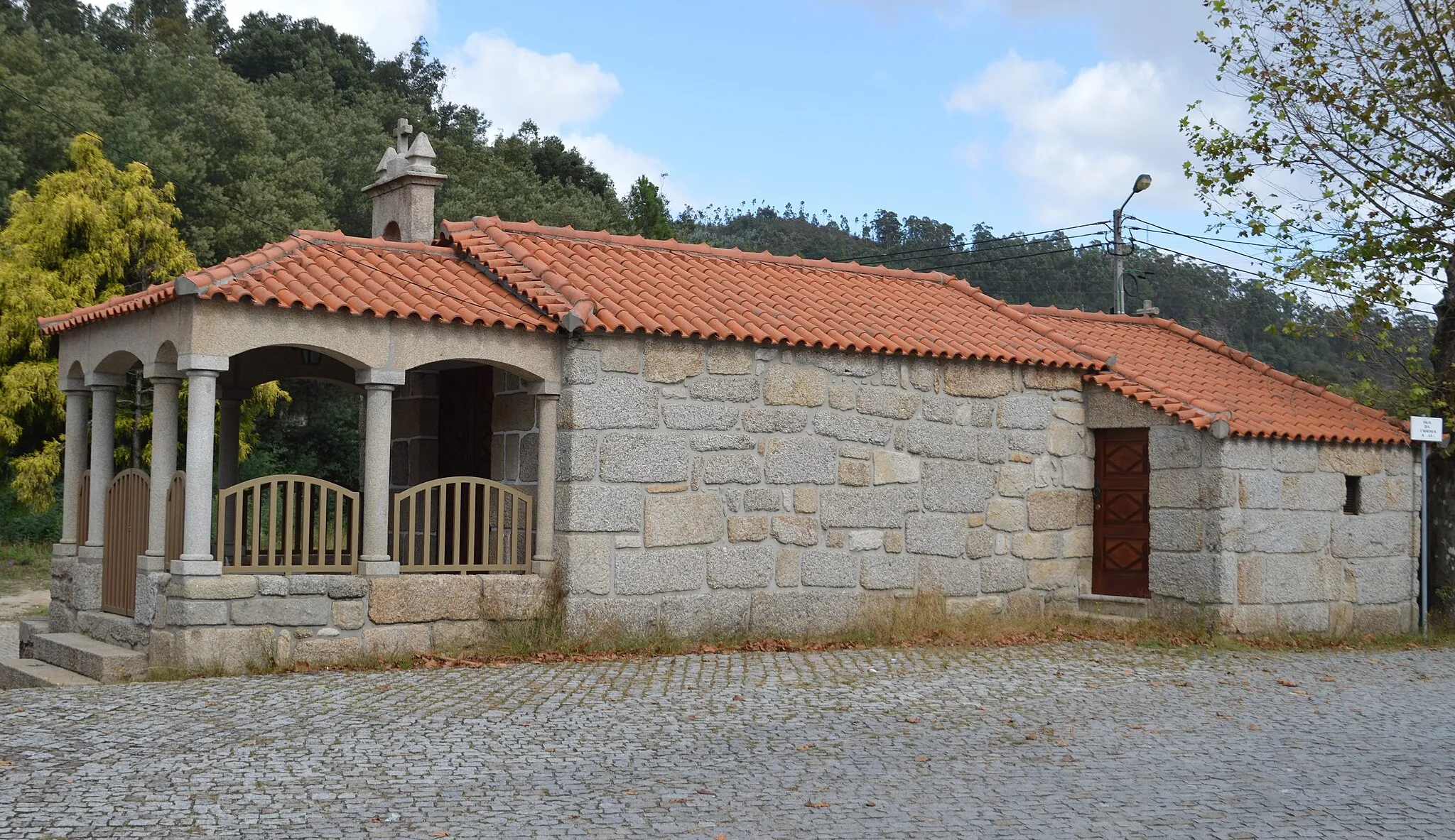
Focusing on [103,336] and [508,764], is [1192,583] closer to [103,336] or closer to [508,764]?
[508,764]

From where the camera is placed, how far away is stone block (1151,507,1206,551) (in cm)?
1207

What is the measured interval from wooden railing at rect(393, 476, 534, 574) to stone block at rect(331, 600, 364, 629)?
0.51 meters

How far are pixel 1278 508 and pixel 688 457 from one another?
561 cm

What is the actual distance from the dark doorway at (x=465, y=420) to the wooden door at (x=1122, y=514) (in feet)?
19.2

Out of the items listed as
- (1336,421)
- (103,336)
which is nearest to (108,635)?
(103,336)

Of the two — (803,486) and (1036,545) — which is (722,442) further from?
(1036,545)

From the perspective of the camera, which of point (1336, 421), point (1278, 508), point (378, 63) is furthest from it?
point (378, 63)

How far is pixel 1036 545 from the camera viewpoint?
12.7 metres

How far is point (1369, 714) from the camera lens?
8.30 m

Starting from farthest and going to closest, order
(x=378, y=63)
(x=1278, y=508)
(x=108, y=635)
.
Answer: (x=378, y=63) < (x=1278, y=508) < (x=108, y=635)

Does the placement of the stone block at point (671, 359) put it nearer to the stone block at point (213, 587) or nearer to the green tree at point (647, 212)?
the stone block at point (213, 587)

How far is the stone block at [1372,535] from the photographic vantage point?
12.9 m

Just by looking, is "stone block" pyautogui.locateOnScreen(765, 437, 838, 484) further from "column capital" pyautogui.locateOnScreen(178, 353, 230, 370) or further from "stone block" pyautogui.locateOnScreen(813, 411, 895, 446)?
"column capital" pyautogui.locateOnScreen(178, 353, 230, 370)

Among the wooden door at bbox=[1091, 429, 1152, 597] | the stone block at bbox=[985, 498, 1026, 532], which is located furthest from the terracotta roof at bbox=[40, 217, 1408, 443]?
the stone block at bbox=[985, 498, 1026, 532]
